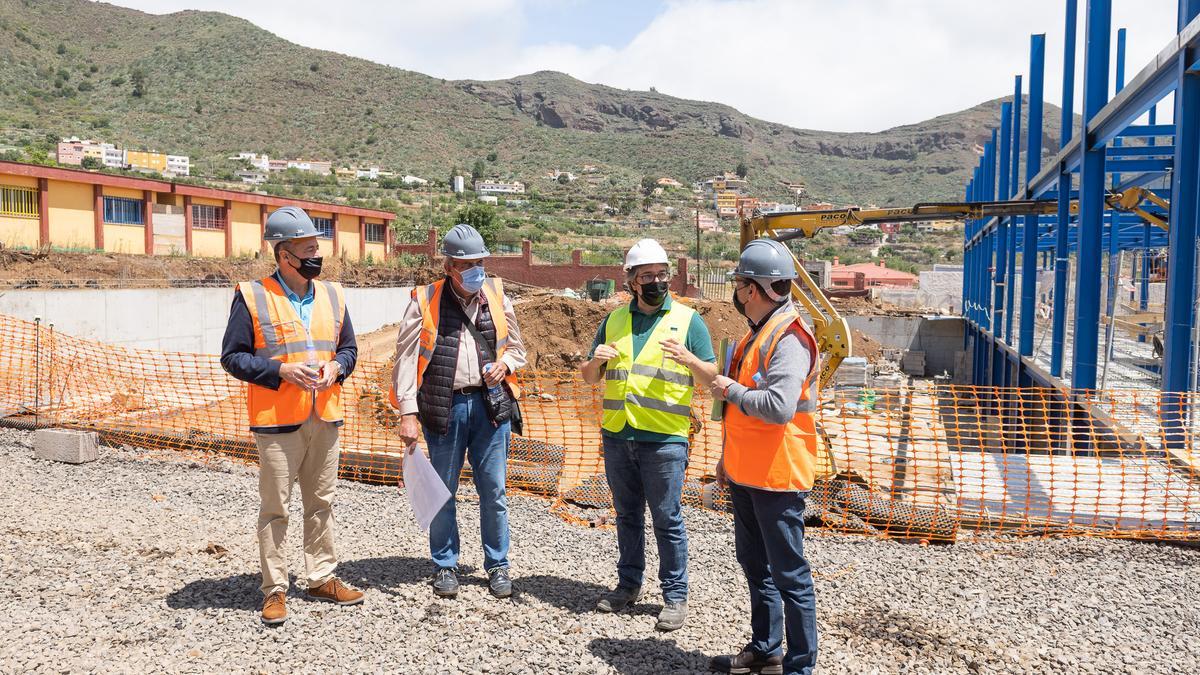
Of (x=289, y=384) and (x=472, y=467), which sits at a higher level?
(x=289, y=384)

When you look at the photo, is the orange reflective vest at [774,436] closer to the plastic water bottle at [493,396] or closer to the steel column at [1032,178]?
the plastic water bottle at [493,396]

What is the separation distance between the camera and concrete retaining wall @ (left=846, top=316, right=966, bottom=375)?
1160 inches

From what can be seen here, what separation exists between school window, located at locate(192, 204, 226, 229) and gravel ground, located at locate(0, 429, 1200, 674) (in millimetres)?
23987

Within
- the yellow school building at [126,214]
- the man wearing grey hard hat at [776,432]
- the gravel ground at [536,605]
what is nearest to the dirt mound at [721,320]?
the yellow school building at [126,214]

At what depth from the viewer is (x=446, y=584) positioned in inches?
172

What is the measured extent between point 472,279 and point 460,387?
1.89ft

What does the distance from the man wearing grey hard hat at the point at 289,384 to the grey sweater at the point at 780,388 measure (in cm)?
207

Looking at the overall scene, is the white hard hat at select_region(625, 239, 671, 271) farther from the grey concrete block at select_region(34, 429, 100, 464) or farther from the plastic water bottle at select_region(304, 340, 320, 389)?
the grey concrete block at select_region(34, 429, 100, 464)

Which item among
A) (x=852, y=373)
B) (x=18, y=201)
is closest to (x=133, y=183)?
(x=18, y=201)

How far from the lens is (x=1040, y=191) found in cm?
1587

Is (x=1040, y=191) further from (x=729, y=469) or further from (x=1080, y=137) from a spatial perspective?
(x=729, y=469)

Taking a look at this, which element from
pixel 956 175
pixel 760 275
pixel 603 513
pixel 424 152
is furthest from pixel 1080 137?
pixel 956 175

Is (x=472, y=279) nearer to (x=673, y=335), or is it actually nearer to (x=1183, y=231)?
(x=673, y=335)

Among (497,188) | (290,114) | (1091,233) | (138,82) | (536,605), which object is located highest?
(138,82)
